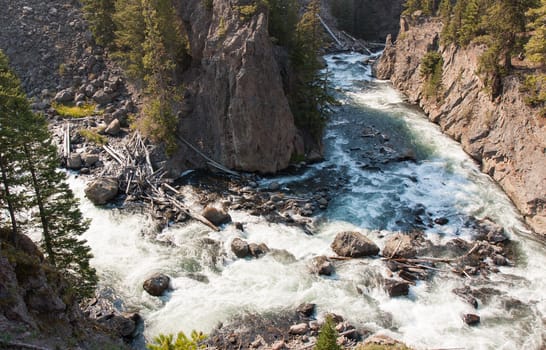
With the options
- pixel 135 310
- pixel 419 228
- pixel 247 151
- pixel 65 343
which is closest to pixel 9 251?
pixel 65 343

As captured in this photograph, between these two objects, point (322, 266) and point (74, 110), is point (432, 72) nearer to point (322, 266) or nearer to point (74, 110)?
point (322, 266)

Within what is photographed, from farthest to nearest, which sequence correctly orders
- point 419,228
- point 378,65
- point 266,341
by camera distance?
point 378,65 → point 419,228 → point 266,341

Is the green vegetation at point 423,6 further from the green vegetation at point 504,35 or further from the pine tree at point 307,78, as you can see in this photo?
the pine tree at point 307,78

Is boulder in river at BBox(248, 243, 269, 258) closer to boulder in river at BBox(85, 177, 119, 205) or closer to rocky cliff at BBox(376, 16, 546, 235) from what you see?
boulder in river at BBox(85, 177, 119, 205)

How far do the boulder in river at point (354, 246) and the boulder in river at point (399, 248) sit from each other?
84cm

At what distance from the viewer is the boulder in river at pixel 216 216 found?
33.8m

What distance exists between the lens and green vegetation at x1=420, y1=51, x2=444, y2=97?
52094 mm

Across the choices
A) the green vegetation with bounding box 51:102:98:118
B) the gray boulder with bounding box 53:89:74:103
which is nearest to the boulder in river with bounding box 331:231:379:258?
the green vegetation with bounding box 51:102:98:118

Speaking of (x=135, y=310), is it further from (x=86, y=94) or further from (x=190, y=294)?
(x=86, y=94)

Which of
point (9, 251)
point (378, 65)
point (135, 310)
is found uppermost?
point (378, 65)

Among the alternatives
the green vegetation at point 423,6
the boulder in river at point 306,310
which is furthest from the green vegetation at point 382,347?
the green vegetation at point 423,6

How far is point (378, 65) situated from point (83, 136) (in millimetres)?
45516

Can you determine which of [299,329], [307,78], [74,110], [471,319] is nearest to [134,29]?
[74,110]

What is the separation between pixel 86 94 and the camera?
51.0 metres
